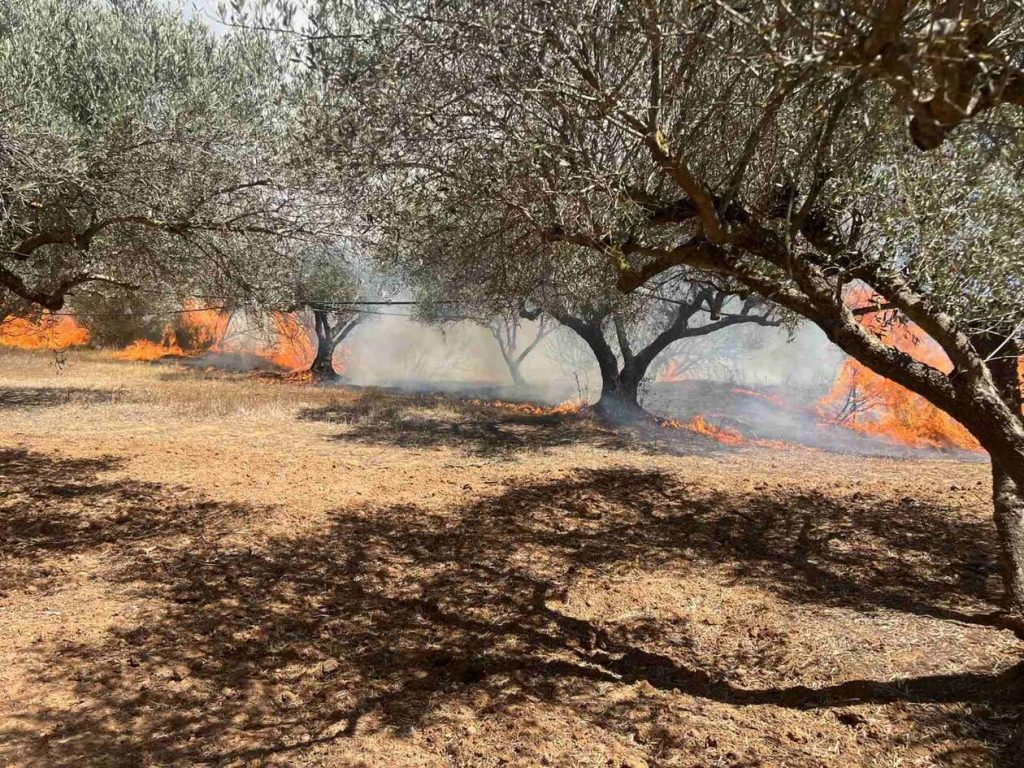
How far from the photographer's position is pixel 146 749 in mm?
4137

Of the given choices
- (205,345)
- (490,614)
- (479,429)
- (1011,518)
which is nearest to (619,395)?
(479,429)

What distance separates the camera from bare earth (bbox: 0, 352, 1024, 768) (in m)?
4.32

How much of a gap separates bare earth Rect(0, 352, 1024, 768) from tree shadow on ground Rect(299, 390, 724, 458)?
2593mm

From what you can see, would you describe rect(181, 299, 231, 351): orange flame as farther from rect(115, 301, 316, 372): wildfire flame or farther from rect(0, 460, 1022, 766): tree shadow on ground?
rect(0, 460, 1022, 766): tree shadow on ground

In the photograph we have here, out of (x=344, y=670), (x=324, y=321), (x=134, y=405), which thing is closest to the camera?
(x=344, y=670)

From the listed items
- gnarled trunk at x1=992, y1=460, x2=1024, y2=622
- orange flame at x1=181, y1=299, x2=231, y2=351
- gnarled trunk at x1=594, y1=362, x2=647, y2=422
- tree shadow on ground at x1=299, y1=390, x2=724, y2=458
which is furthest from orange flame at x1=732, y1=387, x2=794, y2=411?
orange flame at x1=181, y1=299, x2=231, y2=351

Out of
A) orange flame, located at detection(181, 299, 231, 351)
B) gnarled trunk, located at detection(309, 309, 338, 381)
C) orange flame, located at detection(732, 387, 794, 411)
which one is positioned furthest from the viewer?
orange flame, located at detection(181, 299, 231, 351)

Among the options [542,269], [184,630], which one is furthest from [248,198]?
[184,630]

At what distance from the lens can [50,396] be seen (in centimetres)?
2030

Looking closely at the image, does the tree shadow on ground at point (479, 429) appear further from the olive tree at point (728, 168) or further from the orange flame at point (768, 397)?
the orange flame at point (768, 397)

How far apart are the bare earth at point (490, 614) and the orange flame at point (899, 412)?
13870 mm

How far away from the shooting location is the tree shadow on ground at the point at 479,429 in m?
15.6

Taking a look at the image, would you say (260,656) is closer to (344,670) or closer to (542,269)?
(344,670)

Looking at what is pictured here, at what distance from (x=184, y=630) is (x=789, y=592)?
5.86 m
